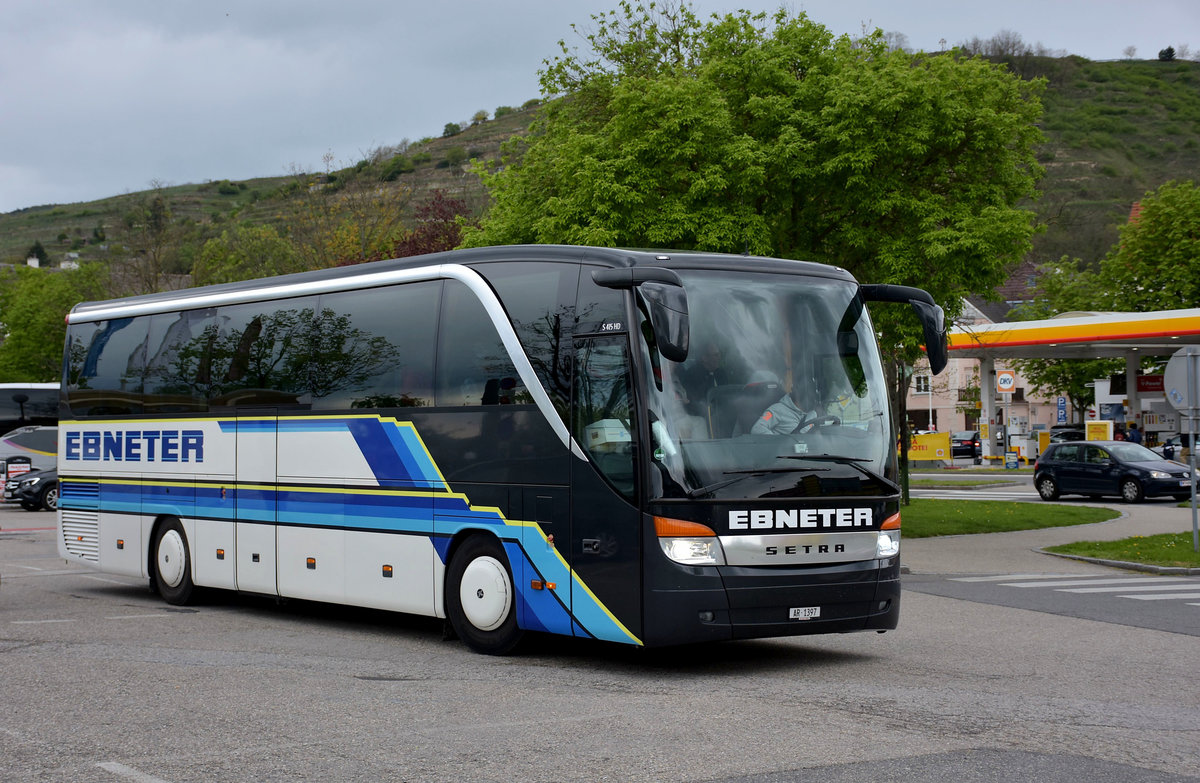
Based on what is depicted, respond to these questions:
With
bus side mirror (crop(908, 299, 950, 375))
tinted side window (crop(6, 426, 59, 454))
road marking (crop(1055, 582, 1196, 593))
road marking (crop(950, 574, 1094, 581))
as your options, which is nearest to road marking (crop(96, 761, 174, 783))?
bus side mirror (crop(908, 299, 950, 375))

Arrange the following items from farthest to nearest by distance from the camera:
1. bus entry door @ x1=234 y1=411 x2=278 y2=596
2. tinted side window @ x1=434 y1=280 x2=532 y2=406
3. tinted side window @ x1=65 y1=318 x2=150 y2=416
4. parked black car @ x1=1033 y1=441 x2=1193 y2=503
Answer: parked black car @ x1=1033 y1=441 x2=1193 y2=503, tinted side window @ x1=65 y1=318 x2=150 y2=416, bus entry door @ x1=234 y1=411 x2=278 y2=596, tinted side window @ x1=434 y1=280 x2=532 y2=406

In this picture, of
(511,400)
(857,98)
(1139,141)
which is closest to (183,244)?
(857,98)

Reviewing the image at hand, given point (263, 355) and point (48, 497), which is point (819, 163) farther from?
point (48, 497)

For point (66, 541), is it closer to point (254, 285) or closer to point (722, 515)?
point (254, 285)

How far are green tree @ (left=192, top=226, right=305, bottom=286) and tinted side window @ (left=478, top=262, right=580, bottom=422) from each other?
43.7 meters

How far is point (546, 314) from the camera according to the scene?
10430 millimetres

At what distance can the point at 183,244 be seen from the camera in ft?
212

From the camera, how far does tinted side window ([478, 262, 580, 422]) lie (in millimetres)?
10180

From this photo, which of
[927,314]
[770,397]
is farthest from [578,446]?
[927,314]

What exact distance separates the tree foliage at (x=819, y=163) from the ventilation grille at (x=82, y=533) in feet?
27.0

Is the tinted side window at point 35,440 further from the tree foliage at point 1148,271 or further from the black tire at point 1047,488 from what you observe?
the tree foliage at point 1148,271

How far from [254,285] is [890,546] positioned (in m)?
7.46

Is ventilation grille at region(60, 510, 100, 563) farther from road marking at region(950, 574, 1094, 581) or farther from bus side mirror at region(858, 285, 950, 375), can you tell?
road marking at region(950, 574, 1094, 581)

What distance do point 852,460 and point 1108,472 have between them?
28.2 m
